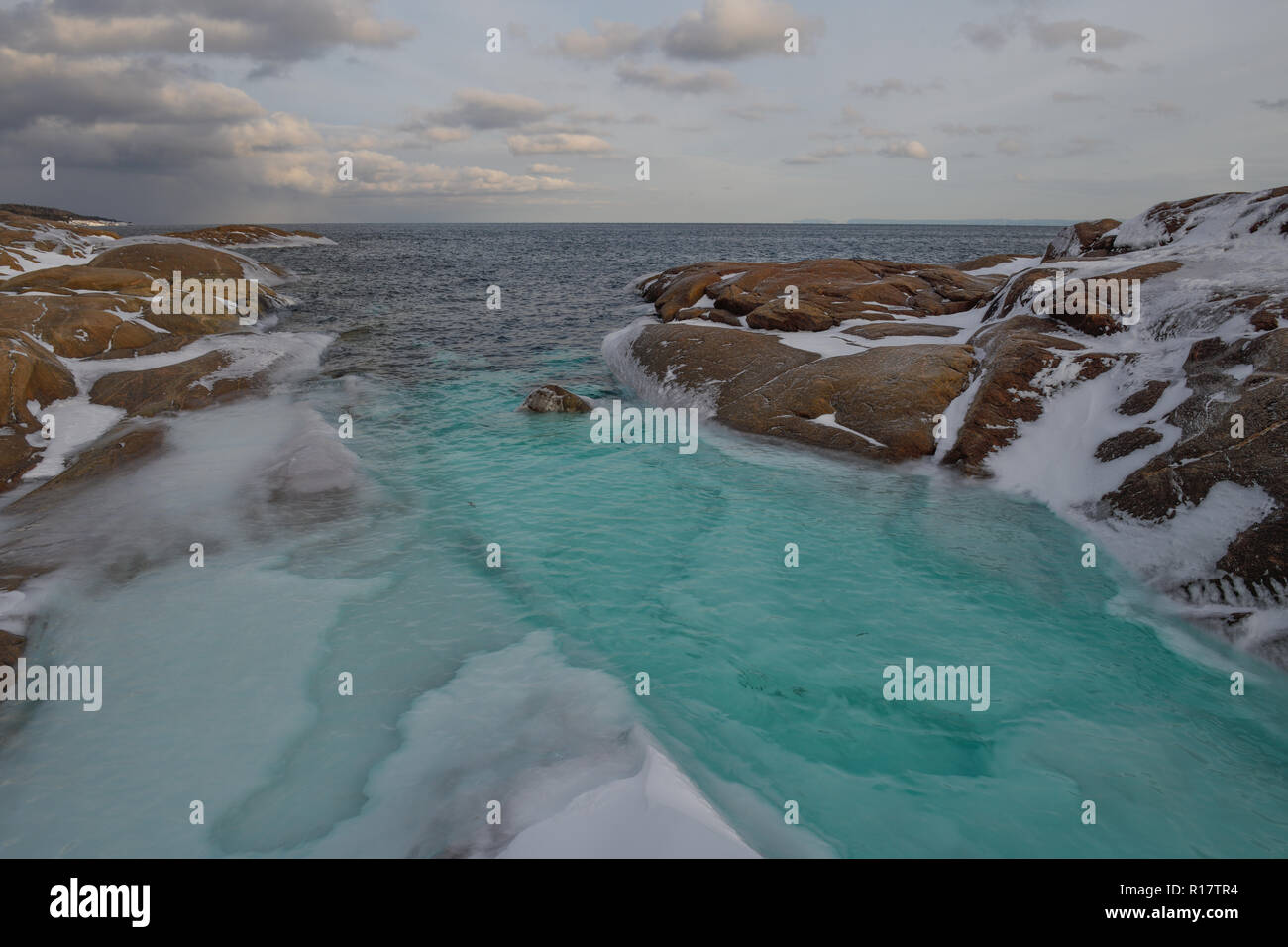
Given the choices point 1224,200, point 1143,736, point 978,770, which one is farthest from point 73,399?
point 1224,200

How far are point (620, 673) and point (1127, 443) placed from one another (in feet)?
30.1

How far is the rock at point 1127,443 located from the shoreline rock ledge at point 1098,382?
0.03 metres

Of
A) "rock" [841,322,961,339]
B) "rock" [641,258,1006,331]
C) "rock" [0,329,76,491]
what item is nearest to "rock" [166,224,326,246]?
"rock" [0,329,76,491]

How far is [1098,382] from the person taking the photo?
12.1 metres

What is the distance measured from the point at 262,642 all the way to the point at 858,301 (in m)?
18.6

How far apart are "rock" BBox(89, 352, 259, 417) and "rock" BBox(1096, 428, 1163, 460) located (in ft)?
66.7

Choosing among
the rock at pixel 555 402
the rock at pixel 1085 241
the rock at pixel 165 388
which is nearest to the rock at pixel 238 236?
the rock at pixel 165 388

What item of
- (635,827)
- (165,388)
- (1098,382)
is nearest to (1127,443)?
(1098,382)

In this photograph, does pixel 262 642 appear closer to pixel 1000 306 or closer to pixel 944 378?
pixel 944 378

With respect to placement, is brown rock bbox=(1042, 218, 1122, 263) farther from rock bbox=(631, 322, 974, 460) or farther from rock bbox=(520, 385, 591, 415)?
rock bbox=(520, 385, 591, 415)

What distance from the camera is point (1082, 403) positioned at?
1202cm

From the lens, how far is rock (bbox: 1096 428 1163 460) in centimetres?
1025

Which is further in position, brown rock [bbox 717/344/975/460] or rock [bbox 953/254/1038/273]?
rock [bbox 953/254/1038/273]

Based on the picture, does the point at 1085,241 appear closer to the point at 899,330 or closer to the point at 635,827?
the point at 899,330
